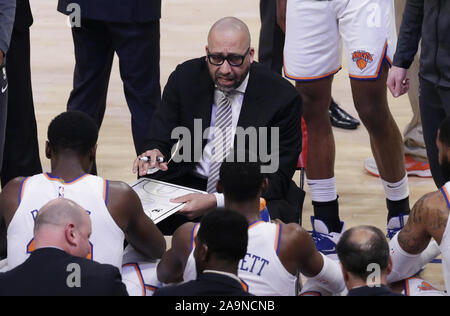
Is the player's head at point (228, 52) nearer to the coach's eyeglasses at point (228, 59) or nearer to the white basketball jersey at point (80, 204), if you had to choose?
the coach's eyeglasses at point (228, 59)

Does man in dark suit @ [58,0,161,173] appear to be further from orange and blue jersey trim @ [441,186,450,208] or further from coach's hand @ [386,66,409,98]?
orange and blue jersey trim @ [441,186,450,208]

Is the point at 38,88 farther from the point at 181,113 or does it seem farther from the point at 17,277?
the point at 17,277

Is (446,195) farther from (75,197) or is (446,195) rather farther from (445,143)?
(75,197)

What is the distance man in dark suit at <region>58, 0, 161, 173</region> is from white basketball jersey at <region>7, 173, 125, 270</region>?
5.00ft

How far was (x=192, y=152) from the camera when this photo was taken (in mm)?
3801

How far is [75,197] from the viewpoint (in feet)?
9.80

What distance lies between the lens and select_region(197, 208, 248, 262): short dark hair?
2461 mm

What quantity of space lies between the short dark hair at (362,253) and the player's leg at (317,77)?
4.90 ft

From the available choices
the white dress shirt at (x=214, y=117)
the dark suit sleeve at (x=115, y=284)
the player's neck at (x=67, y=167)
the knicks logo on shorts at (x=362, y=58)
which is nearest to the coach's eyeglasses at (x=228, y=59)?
the white dress shirt at (x=214, y=117)

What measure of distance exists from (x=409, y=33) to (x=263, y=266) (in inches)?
54.4

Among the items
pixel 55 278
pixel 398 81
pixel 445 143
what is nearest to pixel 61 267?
pixel 55 278

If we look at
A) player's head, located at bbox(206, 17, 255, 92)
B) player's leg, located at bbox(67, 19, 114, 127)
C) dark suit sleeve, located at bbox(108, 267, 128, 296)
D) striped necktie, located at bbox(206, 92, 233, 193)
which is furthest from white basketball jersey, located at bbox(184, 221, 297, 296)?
player's leg, located at bbox(67, 19, 114, 127)

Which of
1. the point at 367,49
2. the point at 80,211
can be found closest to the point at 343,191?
the point at 367,49

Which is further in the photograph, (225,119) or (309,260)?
(225,119)
